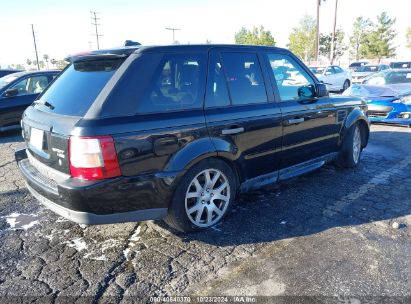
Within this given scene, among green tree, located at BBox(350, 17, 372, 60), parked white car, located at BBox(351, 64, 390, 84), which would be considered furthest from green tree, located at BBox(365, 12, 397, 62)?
parked white car, located at BBox(351, 64, 390, 84)

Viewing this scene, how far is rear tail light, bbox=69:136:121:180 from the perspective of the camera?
2.62 metres

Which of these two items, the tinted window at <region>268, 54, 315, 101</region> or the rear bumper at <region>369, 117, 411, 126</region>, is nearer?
the tinted window at <region>268, 54, 315, 101</region>

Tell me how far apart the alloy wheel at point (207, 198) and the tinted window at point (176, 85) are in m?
0.69

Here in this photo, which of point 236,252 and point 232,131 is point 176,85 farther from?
point 236,252

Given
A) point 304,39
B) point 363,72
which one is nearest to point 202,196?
point 363,72

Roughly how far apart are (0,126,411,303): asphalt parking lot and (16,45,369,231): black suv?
1.15ft

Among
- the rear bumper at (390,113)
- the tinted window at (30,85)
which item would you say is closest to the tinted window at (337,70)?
the rear bumper at (390,113)

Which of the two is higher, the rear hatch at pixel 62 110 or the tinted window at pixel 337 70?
the tinted window at pixel 337 70

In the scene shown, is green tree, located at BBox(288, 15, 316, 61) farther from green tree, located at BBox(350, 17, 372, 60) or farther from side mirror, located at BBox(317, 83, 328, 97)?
side mirror, located at BBox(317, 83, 328, 97)

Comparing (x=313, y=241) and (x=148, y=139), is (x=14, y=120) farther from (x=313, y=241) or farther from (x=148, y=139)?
(x=313, y=241)

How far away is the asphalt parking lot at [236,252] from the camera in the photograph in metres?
2.61

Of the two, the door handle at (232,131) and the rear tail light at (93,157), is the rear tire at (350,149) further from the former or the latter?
the rear tail light at (93,157)

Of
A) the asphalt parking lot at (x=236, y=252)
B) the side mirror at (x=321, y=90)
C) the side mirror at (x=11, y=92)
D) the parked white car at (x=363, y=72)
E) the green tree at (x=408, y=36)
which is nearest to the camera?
the asphalt parking lot at (x=236, y=252)

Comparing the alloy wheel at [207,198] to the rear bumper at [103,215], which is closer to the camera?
the rear bumper at [103,215]
